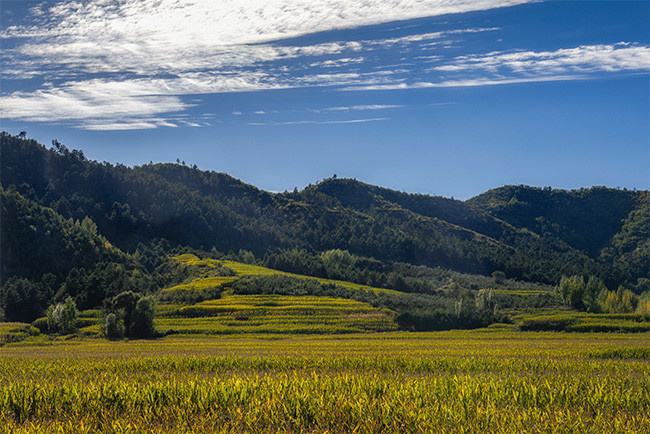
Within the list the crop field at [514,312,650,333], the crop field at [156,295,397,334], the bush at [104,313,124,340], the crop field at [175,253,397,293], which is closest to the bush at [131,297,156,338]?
the bush at [104,313,124,340]

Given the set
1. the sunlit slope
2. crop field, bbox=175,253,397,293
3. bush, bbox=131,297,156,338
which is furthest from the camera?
crop field, bbox=175,253,397,293

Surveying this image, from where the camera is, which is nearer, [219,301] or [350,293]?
[219,301]

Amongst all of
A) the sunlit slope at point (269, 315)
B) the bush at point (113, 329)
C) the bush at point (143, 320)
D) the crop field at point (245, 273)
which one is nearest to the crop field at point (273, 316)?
the sunlit slope at point (269, 315)

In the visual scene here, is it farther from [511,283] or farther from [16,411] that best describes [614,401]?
[511,283]

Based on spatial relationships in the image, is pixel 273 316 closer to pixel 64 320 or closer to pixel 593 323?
pixel 64 320

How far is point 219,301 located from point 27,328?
31.4 meters

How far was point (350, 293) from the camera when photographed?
348 feet

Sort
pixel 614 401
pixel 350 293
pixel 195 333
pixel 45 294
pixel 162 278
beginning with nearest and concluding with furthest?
pixel 614 401 → pixel 195 333 → pixel 350 293 → pixel 45 294 → pixel 162 278

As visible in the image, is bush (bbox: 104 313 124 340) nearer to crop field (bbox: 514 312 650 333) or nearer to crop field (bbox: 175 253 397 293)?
crop field (bbox: 175 253 397 293)

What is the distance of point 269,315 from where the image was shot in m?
79.6

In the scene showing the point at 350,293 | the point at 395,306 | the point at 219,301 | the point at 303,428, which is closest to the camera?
the point at 303,428

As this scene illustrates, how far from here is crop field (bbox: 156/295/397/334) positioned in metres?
69.9

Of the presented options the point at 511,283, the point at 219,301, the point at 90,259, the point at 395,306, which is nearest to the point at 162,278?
the point at 90,259

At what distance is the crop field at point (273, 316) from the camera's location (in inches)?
2751
